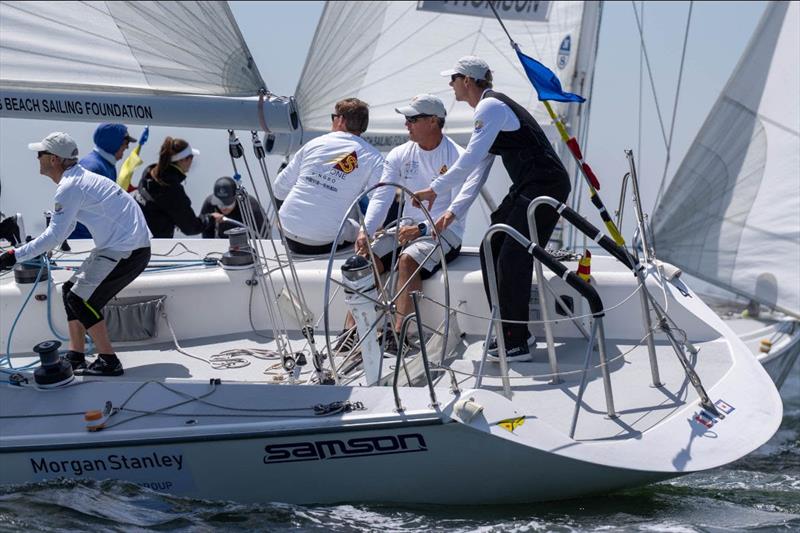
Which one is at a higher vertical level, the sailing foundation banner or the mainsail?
the sailing foundation banner

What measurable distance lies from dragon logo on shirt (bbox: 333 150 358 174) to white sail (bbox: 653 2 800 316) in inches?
152

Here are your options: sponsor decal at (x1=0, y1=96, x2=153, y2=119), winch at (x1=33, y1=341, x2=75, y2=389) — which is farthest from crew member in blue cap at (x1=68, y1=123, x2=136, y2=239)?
winch at (x1=33, y1=341, x2=75, y2=389)

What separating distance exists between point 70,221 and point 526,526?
2452 millimetres

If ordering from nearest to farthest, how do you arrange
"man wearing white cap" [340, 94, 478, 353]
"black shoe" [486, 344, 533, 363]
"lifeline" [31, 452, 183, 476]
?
"lifeline" [31, 452, 183, 476], "black shoe" [486, 344, 533, 363], "man wearing white cap" [340, 94, 478, 353]

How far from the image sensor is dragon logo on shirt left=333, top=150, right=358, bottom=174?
20.9 feet

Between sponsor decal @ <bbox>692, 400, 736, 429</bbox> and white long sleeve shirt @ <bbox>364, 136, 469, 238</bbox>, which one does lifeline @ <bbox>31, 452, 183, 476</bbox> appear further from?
sponsor decal @ <bbox>692, 400, 736, 429</bbox>

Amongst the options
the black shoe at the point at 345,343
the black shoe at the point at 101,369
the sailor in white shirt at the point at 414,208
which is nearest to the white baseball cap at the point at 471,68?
the sailor in white shirt at the point at 414,208

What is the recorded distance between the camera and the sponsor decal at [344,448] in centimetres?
459

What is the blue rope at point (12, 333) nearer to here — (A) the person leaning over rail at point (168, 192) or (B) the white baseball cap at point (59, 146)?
(B) the white baseball cap at point (59, 146)

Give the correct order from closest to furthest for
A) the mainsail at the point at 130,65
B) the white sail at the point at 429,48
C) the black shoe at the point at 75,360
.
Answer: the mainsail at the point at 130,65 < the black shoe at the point at 75,360 < the white sail at the point at 429,48

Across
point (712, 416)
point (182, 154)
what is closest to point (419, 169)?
point (712, 416)

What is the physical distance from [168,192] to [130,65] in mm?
3010

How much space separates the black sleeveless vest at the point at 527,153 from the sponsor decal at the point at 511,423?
4.04 ft

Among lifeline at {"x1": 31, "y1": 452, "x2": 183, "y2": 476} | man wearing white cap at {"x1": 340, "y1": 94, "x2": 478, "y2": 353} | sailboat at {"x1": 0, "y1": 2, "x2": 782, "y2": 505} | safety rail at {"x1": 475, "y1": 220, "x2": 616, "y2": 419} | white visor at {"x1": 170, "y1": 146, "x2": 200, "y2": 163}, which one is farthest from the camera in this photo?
white visor at {"x1": 170, "y1": 146, "x2": 200, "y2": 163}
